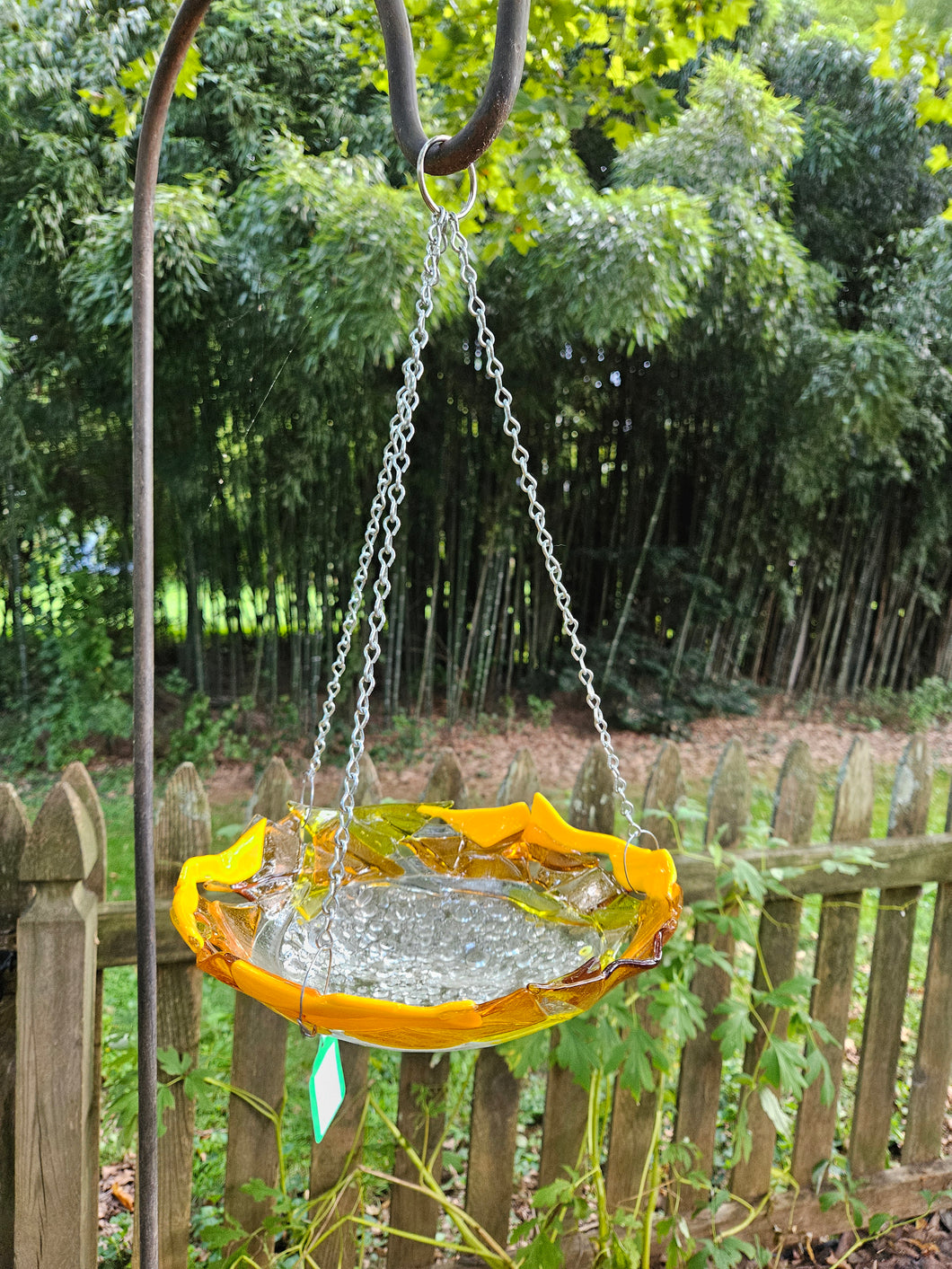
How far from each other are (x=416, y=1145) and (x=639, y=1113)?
34 centimetres

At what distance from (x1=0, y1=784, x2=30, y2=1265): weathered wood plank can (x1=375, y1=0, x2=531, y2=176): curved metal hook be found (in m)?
0.79

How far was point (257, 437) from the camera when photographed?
2.88m

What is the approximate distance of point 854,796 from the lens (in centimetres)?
130

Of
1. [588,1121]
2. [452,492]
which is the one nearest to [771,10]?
[452,492]

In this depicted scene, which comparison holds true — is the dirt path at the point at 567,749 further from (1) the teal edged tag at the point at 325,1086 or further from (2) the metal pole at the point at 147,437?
(1) the teal edged tag at the point at 325,1086

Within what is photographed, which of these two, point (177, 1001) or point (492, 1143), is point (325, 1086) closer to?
point (177, 1001)

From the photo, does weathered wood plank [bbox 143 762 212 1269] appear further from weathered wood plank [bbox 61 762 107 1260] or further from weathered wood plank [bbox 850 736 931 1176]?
weathered wood plank [bbox 850 736 931 1176]

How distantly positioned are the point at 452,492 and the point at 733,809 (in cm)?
317

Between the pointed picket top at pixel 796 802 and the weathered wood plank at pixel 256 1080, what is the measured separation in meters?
0.76

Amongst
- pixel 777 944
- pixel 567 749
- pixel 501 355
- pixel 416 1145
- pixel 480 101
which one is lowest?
pixel 567 749

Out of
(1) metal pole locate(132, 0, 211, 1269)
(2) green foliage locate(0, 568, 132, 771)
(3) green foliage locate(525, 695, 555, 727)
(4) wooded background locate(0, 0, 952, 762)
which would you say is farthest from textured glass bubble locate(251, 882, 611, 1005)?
(3) green foliage locate(525, 695, 555, 727)

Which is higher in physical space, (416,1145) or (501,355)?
(501,355)

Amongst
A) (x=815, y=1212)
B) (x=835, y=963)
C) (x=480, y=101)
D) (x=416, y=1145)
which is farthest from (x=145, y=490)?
(x=815, y=1212)

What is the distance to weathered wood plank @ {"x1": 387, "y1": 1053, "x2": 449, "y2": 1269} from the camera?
3.71 feet
